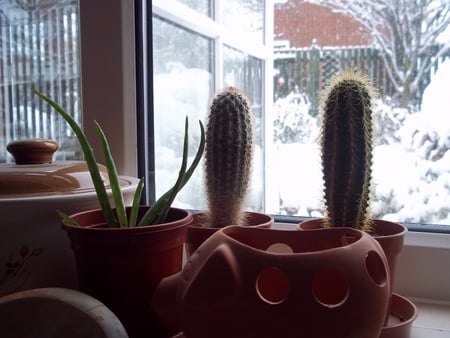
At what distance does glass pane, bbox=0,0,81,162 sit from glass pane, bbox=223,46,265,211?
310 mm

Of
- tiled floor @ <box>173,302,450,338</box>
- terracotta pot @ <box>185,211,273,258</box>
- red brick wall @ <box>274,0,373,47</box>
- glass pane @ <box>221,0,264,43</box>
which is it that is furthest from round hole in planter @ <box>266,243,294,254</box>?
glass pane @ <box>221,0,264,43</box>

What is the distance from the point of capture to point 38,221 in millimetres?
411

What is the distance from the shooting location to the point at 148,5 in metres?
0.69

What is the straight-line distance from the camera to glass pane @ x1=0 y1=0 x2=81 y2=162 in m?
0.75

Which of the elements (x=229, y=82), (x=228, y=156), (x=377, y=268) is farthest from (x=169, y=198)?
(x=229, y=82)

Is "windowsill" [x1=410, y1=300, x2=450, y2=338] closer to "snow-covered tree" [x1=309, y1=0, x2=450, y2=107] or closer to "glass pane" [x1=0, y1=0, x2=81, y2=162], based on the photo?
"snow-covered tree" [x1=309, y1=0, x2=450, y2=107]

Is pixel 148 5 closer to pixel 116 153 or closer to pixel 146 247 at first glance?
pixel 116 153

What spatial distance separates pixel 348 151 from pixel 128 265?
27 centimetres

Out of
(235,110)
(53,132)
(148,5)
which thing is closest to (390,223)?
(235,110)

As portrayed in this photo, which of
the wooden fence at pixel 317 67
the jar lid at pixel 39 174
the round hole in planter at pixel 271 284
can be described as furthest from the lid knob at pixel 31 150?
the wooden fence at pixel 317 67

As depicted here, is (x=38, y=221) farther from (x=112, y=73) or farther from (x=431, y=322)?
(x=431, y=322)

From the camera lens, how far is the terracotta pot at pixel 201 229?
47 cm

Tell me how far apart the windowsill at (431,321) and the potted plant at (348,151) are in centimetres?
6

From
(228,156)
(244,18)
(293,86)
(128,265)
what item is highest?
(244,18)
